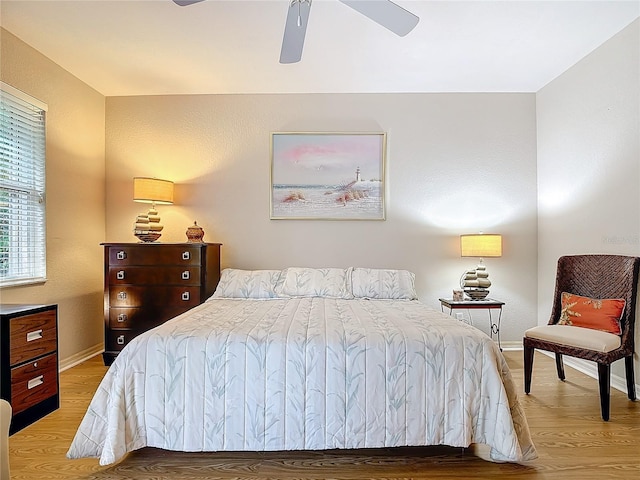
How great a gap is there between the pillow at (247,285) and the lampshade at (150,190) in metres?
0.99

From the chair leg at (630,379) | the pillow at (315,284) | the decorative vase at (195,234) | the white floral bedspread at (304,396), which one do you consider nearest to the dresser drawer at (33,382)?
the white floral bedspread at (304,396)

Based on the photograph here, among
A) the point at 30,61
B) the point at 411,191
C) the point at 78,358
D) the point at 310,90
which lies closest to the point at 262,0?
the point at 310,90

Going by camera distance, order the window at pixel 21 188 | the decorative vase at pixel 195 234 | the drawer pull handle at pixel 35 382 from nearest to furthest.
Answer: the drawer pull handle at pixel 35 382, the window at pixel 21 188, the decorative vase at pixel 195 234

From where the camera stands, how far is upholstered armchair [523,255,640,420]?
251cm

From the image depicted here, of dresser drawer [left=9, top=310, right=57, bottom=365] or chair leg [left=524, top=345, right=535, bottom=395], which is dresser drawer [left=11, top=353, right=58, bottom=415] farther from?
chair leg [left=524, top=345, right=535, bottom=395]

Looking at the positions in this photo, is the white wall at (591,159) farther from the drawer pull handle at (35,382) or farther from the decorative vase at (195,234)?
the drawer pull handle at (35,382)

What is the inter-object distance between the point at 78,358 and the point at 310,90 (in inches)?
132

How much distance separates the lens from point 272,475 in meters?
1.87

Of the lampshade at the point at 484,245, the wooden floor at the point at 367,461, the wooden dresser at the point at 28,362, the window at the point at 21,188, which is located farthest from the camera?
the lampshade at the point at 484,245

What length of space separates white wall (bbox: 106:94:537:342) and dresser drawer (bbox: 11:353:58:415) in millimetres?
1747

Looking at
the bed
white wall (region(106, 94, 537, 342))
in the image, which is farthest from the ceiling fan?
white wall (region(106, 94, 537, 342))

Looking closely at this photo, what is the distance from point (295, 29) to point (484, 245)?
2510mm

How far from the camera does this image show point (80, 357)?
363cm

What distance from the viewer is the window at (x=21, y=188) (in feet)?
9.35
